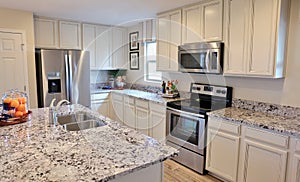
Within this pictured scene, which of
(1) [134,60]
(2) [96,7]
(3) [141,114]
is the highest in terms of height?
(2) [96,7]

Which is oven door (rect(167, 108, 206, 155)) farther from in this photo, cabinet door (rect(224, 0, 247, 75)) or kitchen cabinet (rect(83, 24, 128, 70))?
kitchen cabinet (rect(83, 24, 128, 70))

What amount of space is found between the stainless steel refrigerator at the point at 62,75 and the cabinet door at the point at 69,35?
37cm

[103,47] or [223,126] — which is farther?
[103,47]

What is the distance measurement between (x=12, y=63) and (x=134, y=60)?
241 cm

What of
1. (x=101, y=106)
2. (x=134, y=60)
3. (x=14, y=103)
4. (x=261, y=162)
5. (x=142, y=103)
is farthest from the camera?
(x=134, y=60)

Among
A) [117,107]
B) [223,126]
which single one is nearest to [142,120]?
[117,107]

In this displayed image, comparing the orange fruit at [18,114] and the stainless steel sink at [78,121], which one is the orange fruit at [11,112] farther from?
the stainless steel sink at [78,121]

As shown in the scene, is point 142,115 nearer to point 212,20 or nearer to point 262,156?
point 212,20

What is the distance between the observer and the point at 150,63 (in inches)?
177

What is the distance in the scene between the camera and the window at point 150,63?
14.4ft

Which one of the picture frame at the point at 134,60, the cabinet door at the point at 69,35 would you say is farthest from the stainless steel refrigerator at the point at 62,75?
the picture frame at the point at 134,60

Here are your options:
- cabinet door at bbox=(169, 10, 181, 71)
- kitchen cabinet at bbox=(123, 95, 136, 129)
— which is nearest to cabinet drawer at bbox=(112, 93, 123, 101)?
kitchen cabinet at bbox=(123, 95, 136, 129)

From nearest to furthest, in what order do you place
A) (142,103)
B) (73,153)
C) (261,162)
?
(73,153) → (261,162) → (142,103)

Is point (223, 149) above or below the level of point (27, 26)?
below
